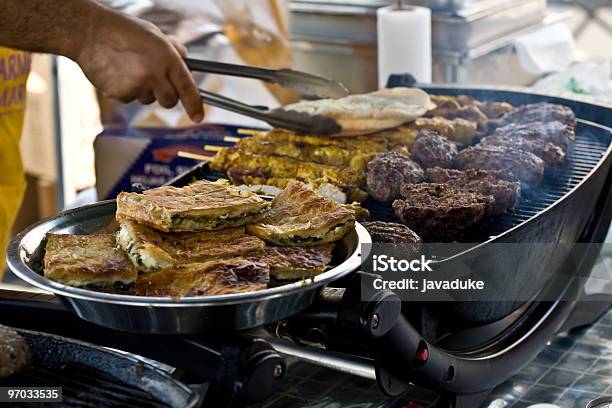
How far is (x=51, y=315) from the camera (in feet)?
4.52

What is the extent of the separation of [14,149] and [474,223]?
1683mm

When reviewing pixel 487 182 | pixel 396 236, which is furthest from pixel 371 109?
pixel 396 236

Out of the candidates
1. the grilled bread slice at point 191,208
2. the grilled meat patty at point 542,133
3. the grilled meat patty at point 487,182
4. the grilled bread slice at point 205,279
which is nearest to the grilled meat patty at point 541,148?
the grilled meat patty at point 542,133

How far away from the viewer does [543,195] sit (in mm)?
1946

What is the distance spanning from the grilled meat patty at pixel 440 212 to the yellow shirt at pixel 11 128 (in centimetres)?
150

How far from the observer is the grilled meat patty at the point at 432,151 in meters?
2.03

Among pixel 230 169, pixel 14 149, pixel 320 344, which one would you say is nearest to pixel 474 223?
pixel 320 344

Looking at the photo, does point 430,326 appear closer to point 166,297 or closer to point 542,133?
point 166,297

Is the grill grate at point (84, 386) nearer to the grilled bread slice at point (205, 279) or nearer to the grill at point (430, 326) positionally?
the grill at point (430, 326)

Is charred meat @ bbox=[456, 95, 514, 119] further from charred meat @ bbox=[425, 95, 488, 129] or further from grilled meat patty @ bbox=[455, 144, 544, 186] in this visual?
grilled meat patty @ bbox=[455, 144, 544, 186]

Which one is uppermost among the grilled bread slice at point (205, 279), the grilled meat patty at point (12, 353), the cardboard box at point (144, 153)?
the grilled bread slice at point (205, 279)

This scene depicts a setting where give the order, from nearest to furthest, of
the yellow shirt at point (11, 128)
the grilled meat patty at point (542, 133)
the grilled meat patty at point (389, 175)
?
the grilled meat patty at point (389, 175) < the grilled meat patty at point (542, 133) < the yellow shirt at point (11, 128)

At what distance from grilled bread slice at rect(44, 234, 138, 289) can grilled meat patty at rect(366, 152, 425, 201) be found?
27.2 inches

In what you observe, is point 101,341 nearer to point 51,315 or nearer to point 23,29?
point 51,315
